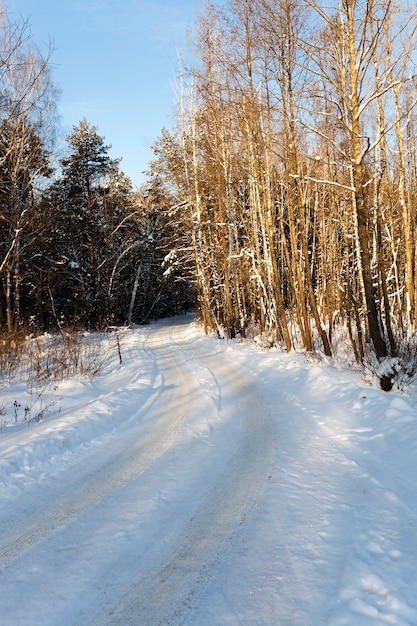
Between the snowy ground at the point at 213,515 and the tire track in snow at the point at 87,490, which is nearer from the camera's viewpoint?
the snowy ground at the point at 213,515

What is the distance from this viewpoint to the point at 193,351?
17.0 m

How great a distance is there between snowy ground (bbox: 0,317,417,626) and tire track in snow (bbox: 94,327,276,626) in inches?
0.5

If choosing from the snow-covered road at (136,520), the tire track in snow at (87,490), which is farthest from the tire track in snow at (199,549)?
the tire track in snow at (87,490)

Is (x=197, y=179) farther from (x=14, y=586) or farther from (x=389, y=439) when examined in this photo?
(x=14, y=586)

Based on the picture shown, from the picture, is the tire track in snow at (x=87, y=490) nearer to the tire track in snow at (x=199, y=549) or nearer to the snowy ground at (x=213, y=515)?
the snowy ground at (x=213, y=515)

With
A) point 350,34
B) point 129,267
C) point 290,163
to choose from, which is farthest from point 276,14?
point 129,267

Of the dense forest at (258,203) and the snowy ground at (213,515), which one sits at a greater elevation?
the dense forest at (258,203)

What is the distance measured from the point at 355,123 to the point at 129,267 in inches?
1126

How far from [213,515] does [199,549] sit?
53 cm

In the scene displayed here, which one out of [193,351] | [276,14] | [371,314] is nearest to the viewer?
[371,314]

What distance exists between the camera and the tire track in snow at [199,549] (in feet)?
7.73

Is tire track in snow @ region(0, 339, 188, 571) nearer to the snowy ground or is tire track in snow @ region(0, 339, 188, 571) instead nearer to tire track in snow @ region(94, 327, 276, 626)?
the snowy ground

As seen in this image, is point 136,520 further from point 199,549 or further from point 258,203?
point 258,203

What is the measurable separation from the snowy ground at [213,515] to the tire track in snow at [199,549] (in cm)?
1
